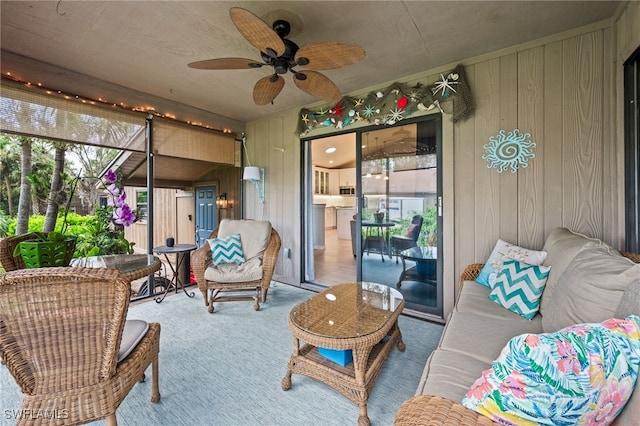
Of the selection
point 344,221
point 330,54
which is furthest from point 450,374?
point 344,221

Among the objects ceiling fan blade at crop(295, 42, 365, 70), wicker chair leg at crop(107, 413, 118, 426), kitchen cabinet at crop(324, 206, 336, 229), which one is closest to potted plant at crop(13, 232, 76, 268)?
wicker chair leg at crop(107, 413, 118, 426)

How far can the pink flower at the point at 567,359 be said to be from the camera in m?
0.68

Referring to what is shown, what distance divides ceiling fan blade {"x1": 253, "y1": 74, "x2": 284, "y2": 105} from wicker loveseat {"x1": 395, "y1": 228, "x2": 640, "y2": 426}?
214 cm

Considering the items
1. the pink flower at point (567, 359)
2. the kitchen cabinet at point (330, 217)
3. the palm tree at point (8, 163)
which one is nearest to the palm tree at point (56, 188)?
the palm tree at point (8, 163)

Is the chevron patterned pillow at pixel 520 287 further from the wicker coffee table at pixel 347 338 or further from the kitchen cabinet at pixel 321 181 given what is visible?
the kitchen cabinet at pixel 321 181

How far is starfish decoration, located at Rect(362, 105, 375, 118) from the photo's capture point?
10.5 ft

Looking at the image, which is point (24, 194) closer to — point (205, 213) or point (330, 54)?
point (205, 213)

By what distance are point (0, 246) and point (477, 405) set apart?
2812 millimetres

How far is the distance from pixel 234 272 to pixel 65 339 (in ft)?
6.43

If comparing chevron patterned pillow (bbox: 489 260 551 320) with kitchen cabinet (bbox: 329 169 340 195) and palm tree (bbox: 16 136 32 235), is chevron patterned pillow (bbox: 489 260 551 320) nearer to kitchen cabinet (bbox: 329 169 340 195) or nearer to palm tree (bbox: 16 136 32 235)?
palm tree (bbox: 16 136 32 235)

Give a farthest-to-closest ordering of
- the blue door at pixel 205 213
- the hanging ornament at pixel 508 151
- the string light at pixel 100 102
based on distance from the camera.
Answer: the blue door at pixel 205 213
the string light at pixel 100 102
the hanging ornament at pixel 508 151

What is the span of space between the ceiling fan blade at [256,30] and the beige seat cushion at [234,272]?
2.19 m

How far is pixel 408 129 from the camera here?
3020 mm

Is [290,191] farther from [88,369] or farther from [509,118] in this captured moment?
[88,369]
